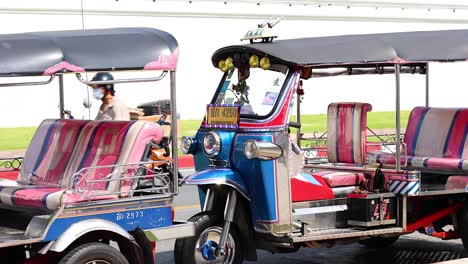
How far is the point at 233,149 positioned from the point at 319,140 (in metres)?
2.38

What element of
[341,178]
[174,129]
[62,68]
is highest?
[62,68]

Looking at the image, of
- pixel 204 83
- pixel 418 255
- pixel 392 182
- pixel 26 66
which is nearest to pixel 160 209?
pixel 26 66

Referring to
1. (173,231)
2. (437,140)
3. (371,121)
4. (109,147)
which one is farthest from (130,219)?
(371,121)

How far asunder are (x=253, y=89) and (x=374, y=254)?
2158 mm

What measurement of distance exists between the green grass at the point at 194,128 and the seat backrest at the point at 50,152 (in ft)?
36.1

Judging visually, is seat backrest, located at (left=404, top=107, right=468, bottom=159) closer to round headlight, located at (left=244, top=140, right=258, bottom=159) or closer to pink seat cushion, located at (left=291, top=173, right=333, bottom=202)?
pink seat cushion, located at (left=291, top=173, right=333, bottom=202)

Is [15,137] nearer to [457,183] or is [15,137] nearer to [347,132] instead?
[347,132]

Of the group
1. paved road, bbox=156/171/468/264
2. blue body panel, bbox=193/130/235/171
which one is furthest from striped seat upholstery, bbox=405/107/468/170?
blue body panel, bbox=193/130/235/171

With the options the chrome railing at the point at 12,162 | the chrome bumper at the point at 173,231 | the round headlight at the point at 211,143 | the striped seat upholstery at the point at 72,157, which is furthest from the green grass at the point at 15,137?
the chrome bumper at the point at 173,231

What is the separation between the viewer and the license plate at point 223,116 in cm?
732

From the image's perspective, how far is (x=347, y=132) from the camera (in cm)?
841

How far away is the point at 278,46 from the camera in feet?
24.1

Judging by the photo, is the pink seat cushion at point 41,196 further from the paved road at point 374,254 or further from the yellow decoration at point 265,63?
the paved road at point 374,254

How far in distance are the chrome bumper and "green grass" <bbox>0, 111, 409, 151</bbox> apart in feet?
40.7
